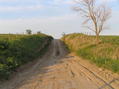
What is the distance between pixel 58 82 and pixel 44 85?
0.99 meters

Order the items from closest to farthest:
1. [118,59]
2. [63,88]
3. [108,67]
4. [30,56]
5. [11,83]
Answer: [63,88] → [11,83] → [108,67] → [118,59] → [30,56]

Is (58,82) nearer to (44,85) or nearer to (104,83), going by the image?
(44,85)

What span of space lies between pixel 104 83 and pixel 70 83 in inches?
72.0

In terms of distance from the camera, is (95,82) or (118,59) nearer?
(95,82)

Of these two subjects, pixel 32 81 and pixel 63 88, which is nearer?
pixel 63 88

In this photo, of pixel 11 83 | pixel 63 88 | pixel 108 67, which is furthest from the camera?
pixel 108 67

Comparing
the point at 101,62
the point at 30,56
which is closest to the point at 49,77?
the point at 101,62

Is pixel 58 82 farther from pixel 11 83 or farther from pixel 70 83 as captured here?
pixel 11 83

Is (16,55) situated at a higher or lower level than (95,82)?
higher

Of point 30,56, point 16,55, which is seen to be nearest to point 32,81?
point 16,55

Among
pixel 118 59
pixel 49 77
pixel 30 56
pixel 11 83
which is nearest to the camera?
pixel 11 83

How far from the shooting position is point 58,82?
12.4 meters

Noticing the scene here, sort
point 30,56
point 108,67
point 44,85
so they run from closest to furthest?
point 44,85
point 108,67
point 30,56

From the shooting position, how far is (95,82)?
12.4m
